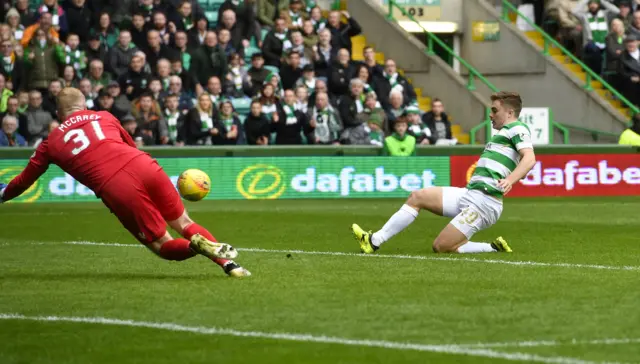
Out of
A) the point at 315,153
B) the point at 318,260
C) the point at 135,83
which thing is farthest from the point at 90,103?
the point at 318,260

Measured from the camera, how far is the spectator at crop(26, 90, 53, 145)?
23.8 meters

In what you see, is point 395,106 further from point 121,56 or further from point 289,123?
point 121,56

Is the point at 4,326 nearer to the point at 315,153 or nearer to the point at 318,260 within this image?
the point at 318,260

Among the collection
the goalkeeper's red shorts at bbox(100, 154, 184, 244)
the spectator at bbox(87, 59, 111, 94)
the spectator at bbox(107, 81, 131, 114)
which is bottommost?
the spectator at bbox(107, 81, 131, 114)

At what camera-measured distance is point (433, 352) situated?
6.91m

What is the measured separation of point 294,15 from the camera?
28203 millimetres

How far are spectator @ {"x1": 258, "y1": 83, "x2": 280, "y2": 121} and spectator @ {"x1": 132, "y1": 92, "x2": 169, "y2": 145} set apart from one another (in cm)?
203

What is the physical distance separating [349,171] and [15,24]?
7.13 metres

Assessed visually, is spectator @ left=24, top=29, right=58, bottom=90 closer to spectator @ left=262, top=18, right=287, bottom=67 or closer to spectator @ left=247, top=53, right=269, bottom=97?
spectator @ left=247, top=53, right=269, bottom=97

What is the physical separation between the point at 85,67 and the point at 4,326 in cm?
1766

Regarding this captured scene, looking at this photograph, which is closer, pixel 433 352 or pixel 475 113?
pixel 433 352

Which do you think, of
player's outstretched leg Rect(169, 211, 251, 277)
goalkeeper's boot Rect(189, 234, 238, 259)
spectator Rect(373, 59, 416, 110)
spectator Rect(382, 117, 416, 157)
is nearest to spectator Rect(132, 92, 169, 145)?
spectator Rect(382, 117, 416, 157)

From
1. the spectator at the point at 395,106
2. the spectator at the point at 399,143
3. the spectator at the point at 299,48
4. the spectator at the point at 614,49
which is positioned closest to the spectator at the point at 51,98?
the spectator at the point at 299,48

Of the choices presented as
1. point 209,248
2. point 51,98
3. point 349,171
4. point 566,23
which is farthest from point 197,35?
point 209,248
